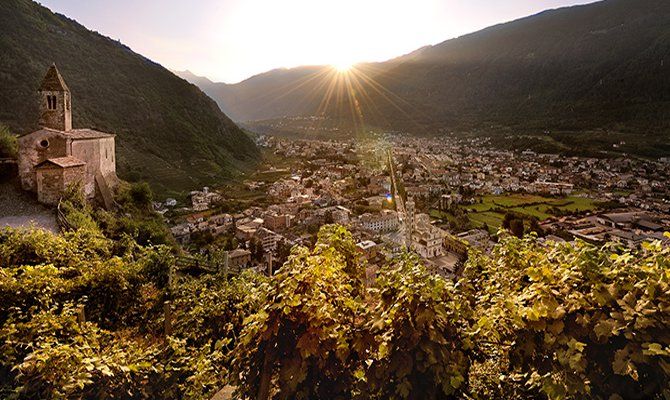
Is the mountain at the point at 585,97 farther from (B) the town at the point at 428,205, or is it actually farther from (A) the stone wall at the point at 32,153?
(A) the stone wall at the point at 32,153

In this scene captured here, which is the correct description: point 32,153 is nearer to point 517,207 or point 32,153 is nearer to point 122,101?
point 517,207

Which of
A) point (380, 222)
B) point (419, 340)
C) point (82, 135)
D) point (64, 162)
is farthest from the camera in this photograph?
point (380, 222)

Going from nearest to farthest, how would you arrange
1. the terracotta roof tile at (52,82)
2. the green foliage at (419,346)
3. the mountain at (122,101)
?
the green foliage at (419,346) → the terracotta roof tile at (52,82) → the mountain at (122,101)

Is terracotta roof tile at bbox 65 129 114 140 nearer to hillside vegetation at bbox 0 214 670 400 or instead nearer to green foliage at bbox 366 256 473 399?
hillside vegetation at bbox 0 214 670 400

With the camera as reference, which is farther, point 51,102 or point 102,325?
point 51,102

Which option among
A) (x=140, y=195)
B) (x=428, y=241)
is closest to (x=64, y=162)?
(x=140, y=195)

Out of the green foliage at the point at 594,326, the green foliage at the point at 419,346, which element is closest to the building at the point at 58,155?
the green foliage at the point at 419,346
